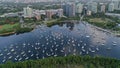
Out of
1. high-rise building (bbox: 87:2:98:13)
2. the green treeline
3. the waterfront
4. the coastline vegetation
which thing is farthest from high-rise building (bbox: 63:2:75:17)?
the green treeline

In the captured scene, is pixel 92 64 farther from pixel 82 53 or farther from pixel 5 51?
pixel 5 51

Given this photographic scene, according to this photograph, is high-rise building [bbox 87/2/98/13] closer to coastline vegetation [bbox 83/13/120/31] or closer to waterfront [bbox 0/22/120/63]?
coastline vegetation [bbox 83/13/120/31]

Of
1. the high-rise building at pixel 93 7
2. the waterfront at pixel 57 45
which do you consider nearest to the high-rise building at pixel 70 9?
the high-rise building at pixel 93 7

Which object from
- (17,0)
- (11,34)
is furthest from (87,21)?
(17,0)

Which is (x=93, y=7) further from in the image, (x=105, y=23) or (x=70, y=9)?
(x=105, y=23)

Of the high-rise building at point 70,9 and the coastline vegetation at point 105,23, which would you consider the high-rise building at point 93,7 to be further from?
the high-rise building at point 70,9

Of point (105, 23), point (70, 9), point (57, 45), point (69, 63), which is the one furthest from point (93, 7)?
point (69, 63)

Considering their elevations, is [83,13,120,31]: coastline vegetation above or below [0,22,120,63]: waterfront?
above
